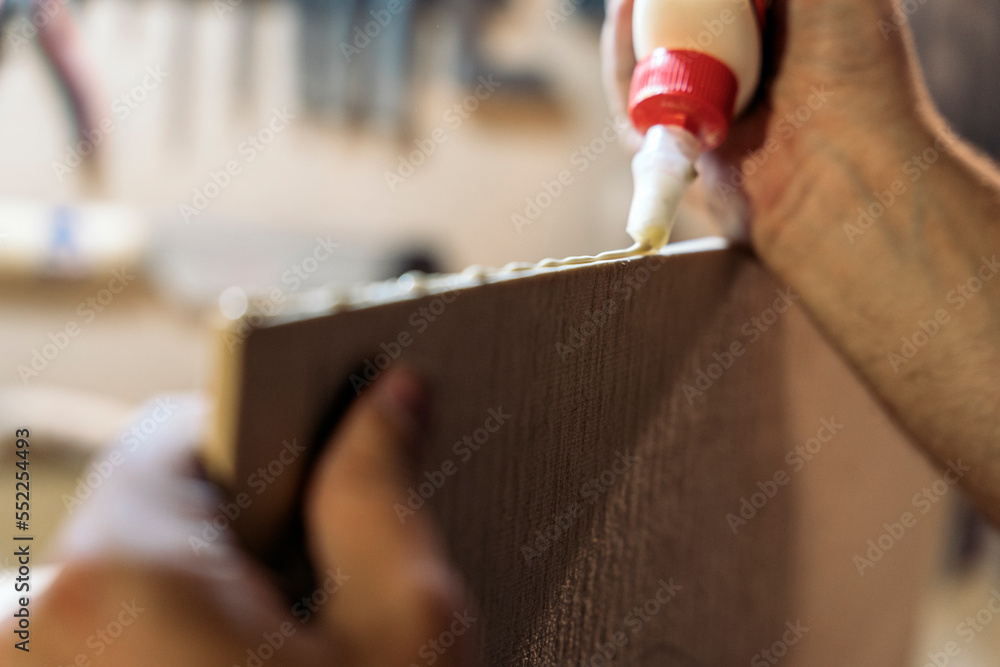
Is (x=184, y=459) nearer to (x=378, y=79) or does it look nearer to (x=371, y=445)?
(x=371, y=445)

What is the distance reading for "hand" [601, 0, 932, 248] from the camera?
0.39 meters

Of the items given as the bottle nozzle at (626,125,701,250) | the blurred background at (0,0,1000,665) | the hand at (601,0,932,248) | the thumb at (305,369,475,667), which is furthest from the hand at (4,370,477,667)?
the blurred background at (0,0,1000,665)

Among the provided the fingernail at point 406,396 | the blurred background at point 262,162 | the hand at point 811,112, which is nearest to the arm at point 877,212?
Answer: the hand at point 811,112

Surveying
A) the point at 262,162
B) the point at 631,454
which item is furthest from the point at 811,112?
the point at 262,162

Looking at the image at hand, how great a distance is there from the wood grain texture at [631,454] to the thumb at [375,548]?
0.03 ft

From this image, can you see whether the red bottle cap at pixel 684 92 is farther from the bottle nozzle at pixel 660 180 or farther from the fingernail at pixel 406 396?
the fingernail at pixel 406 396

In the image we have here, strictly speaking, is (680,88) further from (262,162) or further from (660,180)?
(262,162)

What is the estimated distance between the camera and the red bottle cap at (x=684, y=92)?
1.15ft

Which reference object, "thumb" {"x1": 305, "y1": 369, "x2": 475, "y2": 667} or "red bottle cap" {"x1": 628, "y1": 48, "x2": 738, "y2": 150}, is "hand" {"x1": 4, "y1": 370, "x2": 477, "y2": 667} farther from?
"red bottle cap" {"x1": 628, "y1": 48, "x2": 738, "y2": 150}

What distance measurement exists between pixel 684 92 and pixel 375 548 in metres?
0.26

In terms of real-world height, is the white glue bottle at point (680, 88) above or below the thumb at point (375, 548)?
above

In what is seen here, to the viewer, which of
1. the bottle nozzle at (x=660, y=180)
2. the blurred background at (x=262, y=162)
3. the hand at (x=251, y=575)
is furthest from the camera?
the blurred background at (x=262, y=162)

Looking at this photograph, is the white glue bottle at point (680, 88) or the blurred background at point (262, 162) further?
the blurred background at point (262, 162)

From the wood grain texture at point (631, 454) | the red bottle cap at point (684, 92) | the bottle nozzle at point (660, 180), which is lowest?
the wood grain texture at point (631, 454)
